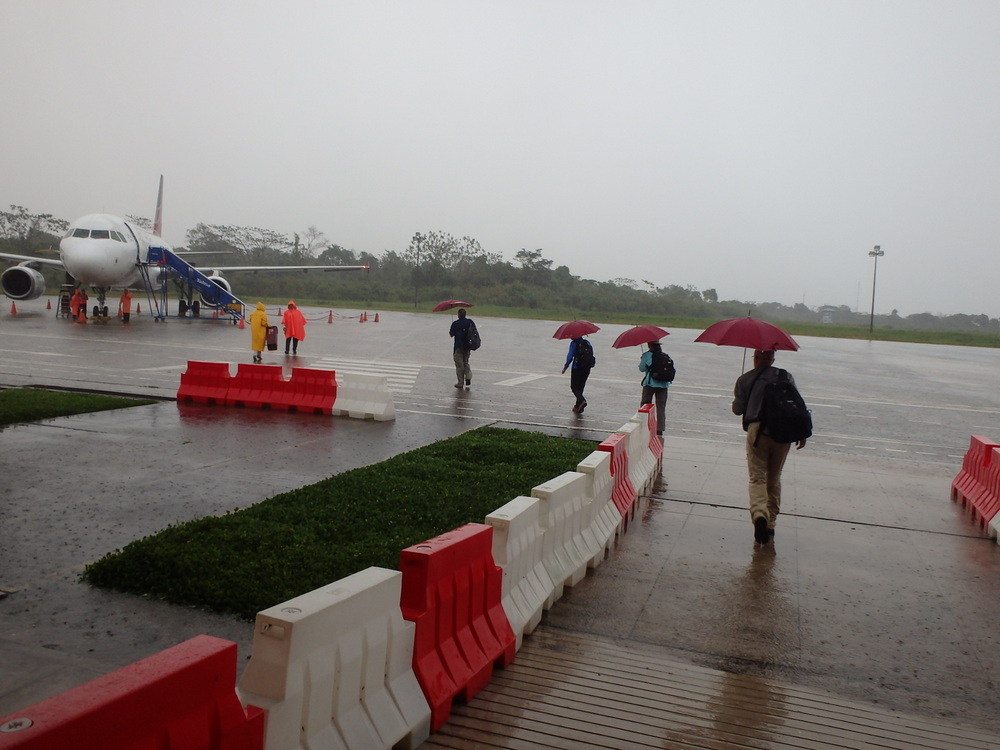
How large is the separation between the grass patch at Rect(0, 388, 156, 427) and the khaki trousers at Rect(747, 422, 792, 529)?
1041 cm

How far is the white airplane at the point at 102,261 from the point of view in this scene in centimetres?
3325

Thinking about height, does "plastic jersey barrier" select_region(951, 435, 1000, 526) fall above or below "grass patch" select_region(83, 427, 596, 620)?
above

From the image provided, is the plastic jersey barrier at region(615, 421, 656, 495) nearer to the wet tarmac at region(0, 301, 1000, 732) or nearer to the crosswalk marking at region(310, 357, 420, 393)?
the wet tarmac at region(0, 301, 1000, 732)

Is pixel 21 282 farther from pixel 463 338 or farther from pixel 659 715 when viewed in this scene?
pixel 659 715

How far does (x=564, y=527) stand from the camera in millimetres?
6586

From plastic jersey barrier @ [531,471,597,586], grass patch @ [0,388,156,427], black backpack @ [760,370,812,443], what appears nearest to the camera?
plastic jersey barrier @ [531,471,597,586]

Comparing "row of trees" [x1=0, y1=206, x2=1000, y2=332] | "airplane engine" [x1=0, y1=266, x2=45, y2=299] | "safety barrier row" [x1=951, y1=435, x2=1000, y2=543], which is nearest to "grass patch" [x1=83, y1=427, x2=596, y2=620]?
"safety barrier row" [x1=951, y1=435, x2=1000, y2=543]

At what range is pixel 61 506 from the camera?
26.1 feet

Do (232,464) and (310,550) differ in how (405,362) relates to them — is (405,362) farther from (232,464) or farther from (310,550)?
(310,550)

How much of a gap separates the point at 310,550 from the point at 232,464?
4.13 m

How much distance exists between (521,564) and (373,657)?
1.98m

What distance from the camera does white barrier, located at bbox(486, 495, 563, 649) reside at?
17.4 ft

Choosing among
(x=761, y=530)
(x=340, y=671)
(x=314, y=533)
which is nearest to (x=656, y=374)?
(x=761, y=530)

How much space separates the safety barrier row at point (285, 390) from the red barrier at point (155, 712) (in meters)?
11.6
